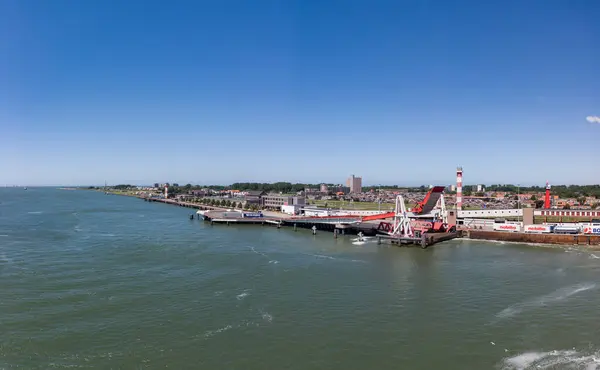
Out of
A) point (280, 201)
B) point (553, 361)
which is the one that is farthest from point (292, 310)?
point (280, 201)

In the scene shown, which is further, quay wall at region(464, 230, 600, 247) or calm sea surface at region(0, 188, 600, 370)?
quay wall at region(464, 230, 600, 247)

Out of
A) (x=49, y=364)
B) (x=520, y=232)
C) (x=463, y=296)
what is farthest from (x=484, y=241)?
(x=49, y=364)

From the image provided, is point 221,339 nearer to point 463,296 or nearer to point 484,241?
point 463,296

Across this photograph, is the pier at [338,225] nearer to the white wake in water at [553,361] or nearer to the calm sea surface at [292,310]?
the calm sea surface at [292,310]

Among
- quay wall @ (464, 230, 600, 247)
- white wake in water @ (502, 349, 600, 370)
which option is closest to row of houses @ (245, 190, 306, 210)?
quay wall @ (464, 230, 600, 247)

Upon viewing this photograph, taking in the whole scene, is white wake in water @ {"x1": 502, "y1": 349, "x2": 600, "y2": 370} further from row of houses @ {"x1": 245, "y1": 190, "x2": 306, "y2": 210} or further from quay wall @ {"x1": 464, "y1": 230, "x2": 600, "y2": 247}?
row of houses @ {"x1": 245, "y1": 190, "x2": 306, "y2": 210}

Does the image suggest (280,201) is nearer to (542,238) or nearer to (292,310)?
(542,238)

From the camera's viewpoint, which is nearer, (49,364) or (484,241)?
(49,364)
